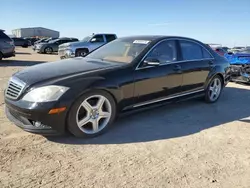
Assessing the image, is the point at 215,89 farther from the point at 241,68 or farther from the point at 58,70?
the point at 58,70

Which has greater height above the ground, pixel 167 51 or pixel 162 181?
pixel 167 51

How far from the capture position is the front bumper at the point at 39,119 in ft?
10.6

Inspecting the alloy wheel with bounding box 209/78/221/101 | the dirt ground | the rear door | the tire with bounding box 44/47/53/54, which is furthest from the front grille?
the tire with bounding box 44/47/53/54

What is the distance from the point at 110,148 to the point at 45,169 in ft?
2.90

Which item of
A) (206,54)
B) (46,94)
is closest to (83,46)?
(206,54)

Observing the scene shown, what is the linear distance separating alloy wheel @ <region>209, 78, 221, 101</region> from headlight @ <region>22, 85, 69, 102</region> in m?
3.61

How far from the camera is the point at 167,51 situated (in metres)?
4.76

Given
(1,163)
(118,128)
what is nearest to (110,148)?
(118,128)

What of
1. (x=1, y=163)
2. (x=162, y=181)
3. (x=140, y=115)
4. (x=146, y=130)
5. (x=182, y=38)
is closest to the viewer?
(x=162, y=181)

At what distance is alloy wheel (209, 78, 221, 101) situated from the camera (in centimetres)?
577

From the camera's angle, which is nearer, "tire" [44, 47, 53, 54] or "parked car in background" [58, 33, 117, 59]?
"parked car in background" [58, 33, 117, 59]

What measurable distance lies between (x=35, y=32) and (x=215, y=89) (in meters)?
76.0

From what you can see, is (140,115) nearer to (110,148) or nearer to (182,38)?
(110,148)

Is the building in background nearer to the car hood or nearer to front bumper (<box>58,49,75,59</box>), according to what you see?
front bumper (<box>58,49,75,59</box>)
